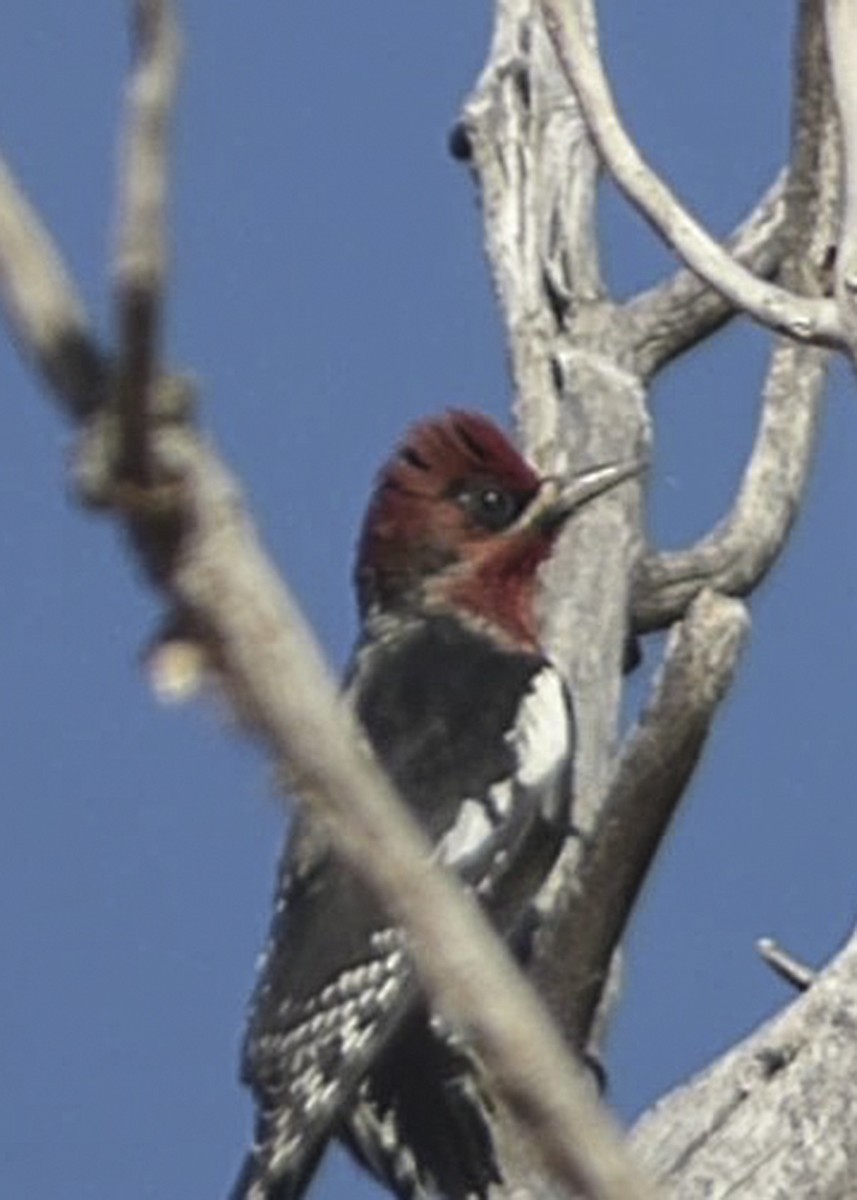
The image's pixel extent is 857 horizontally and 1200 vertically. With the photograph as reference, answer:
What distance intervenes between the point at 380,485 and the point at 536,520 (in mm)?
402

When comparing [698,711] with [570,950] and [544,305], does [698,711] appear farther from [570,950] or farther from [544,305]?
[544,305]

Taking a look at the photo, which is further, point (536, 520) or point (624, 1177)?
point (536, 520)

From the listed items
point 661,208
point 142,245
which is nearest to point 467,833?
point 661,208

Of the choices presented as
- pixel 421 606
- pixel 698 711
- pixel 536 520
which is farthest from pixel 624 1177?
pixel 421 606

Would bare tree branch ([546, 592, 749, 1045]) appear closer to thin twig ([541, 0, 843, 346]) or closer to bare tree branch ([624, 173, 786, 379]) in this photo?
thin twig ([541, 0, 843, 346])

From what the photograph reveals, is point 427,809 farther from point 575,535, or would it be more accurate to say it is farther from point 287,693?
A: point 287,693

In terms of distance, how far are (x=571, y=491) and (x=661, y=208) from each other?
2.38 m

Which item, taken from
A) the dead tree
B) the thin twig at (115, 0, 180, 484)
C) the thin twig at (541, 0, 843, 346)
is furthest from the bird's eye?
the thin twig at (115, 0, 180, 484)

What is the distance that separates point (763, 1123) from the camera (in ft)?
8.90

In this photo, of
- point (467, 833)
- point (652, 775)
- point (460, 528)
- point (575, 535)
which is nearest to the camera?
point (652, 775)

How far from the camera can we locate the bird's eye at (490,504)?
4.39 metres

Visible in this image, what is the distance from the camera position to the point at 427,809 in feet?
13.3

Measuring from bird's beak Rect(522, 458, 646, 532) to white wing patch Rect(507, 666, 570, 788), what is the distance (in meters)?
0.34

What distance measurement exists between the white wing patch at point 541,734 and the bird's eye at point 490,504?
0.45 m
